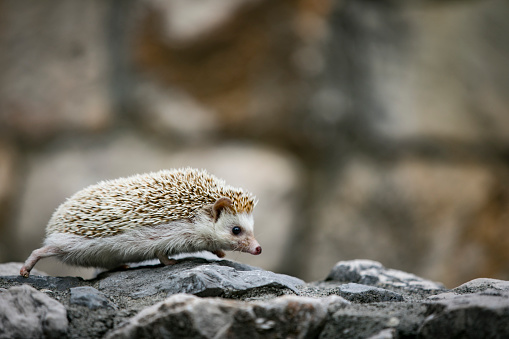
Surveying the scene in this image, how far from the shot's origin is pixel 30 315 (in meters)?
2.46

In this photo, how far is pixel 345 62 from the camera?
5727 mm

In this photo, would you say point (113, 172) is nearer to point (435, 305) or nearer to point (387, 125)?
point (387, 125)

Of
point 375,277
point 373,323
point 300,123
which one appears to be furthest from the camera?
point 300,123

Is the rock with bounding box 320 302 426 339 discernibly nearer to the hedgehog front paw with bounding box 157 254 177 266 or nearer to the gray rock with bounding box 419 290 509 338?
the gray rock with bounding box 419 290 509 338

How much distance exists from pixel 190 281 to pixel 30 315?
803mm

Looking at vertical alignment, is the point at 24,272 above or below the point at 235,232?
below

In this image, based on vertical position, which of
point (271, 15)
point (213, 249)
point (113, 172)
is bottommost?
point (213, 249)

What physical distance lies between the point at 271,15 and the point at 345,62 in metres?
0.90

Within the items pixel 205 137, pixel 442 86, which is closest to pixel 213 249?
pixel 205 137

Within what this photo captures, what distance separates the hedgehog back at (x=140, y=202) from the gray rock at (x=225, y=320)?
994 millimetres

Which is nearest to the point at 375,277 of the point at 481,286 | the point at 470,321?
the point at 481,286

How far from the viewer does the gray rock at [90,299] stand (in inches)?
106

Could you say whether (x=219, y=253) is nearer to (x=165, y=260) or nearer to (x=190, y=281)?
(x=165, y=260)

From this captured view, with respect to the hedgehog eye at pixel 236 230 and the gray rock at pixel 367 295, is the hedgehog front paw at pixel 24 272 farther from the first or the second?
the gray rock at pixel 367 295
